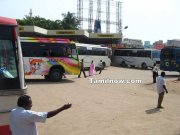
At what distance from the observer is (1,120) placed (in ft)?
25.4

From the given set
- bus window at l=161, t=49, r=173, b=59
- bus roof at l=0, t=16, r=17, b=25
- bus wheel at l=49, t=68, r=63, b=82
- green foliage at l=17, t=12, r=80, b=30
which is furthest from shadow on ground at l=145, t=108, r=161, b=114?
green foliage at l=17, t=12, r=80, b=30

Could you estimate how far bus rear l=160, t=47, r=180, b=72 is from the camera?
37625mm

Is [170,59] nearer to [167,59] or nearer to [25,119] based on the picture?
[167,59]

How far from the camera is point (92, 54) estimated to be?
43.5 metres

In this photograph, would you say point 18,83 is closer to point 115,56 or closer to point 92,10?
point 115,56

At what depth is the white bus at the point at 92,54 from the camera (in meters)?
42.1

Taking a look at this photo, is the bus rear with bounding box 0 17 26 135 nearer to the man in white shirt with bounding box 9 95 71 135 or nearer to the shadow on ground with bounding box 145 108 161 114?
the man in white shirt with bounding box 9 95 71 135

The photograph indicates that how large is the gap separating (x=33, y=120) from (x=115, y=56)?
5038 cm

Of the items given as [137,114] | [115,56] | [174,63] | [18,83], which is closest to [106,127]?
[137,114]

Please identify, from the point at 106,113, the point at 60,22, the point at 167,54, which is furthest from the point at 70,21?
the point at 106,113

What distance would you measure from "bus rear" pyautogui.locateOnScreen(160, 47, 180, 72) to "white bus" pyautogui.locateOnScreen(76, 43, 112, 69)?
8.35 metres

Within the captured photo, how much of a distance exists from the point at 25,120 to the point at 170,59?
3330 centimetres

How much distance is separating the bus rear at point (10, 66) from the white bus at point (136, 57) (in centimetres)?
4147

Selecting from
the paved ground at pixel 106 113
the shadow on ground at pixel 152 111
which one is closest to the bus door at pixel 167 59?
the paved ground at pixel 106 113
